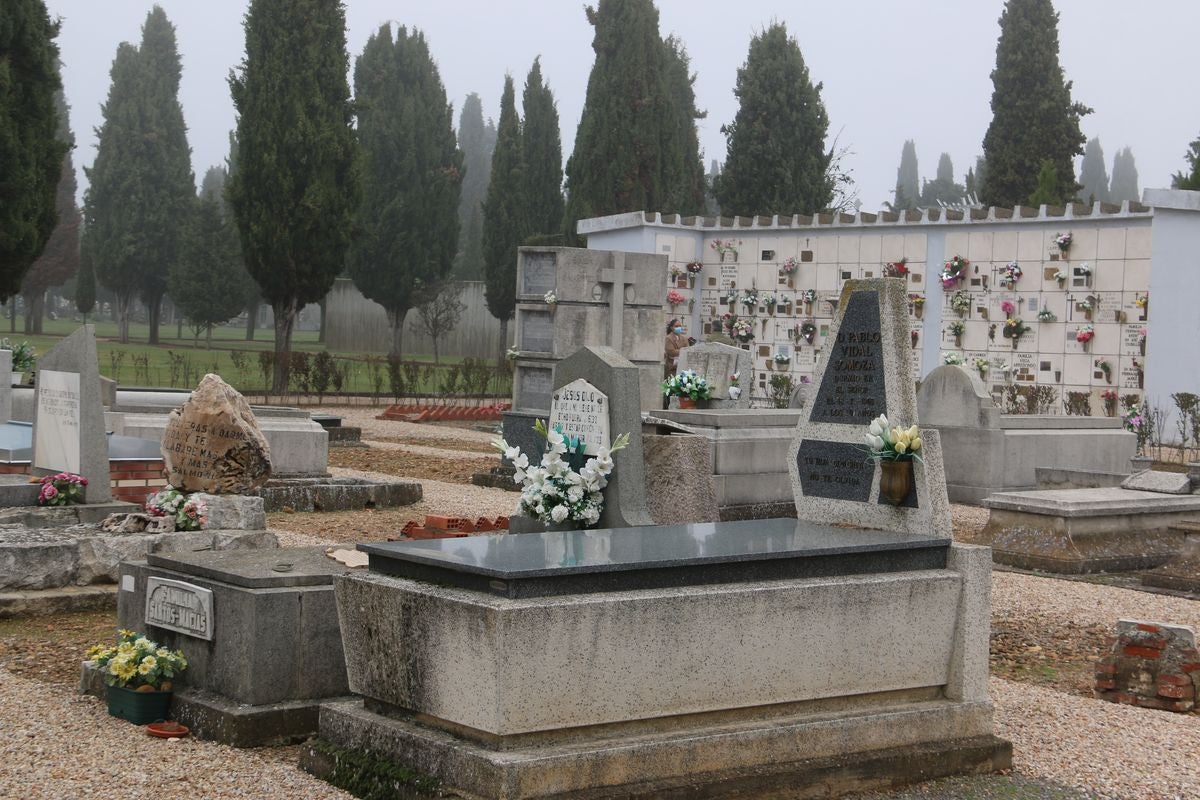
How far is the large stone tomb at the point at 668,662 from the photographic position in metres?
4.54

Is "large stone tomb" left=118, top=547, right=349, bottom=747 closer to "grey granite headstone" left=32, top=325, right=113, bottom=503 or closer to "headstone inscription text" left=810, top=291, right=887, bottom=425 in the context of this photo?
"headstone inscription text" left=810, top=291, right=887, bottom=425

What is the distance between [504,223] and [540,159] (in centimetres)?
357

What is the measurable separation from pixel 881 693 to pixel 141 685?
112 inches

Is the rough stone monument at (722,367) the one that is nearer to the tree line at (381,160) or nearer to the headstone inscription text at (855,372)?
the headstone inscription text at (855,372)

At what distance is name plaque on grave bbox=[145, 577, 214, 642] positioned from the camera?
5.68 metres

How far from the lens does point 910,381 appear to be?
5941 mm

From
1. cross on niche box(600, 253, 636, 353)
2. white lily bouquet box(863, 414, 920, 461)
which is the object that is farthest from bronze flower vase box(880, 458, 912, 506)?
cross on niche box(600, 253, 636, 353)

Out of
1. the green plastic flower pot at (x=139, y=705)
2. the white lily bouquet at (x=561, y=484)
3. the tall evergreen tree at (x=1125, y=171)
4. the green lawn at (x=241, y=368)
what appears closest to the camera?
the green plastic flower pot at (x=139, y=705)

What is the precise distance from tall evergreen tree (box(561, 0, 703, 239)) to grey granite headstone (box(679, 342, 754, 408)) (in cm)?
2132

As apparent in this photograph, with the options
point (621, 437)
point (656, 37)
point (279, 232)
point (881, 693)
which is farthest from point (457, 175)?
point (881, 693)

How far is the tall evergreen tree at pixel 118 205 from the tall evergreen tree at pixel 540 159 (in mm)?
12711

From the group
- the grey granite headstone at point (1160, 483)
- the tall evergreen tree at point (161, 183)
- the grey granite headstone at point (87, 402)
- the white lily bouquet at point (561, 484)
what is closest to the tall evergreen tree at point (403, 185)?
the tall evergreen tree at point (161, 183)

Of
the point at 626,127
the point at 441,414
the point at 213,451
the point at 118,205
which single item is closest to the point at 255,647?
the point at 213,451

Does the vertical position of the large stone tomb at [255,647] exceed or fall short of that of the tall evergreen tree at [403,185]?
it falls short
